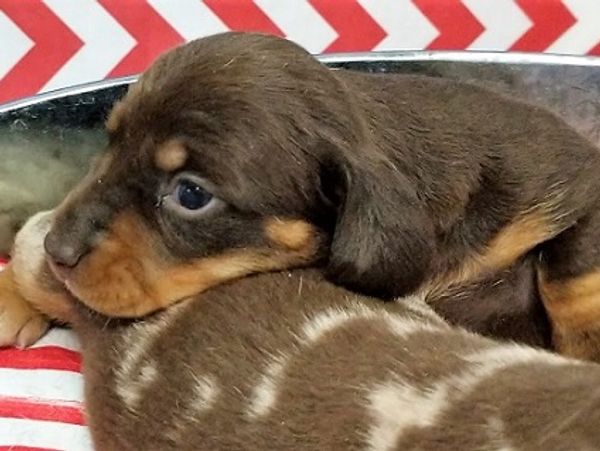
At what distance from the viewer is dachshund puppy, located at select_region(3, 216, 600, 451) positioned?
1122mm

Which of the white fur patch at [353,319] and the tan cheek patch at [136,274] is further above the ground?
the tan cheek patch at [136,274]

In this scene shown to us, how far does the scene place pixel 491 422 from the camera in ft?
3.64

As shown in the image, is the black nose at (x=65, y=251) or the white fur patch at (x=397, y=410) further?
the black nose at (x=65, y=251)

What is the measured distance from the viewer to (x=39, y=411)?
1.61 m

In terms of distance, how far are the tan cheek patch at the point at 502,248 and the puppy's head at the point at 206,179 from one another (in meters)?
0.23

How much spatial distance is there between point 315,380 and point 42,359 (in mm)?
571

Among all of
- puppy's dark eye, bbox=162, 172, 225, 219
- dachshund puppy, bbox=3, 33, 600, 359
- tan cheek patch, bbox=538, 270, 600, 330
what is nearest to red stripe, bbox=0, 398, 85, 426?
dachshund puppy, bbox=3, 33, 600, 359

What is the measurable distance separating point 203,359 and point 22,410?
15.5 inches

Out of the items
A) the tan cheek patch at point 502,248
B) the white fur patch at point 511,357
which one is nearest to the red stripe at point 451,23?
the tan cheek patch at point 502,248

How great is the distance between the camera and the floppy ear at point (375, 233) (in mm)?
1450

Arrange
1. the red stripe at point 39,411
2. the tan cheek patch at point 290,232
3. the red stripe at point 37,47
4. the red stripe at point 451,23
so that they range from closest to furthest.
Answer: the tan cheek patch at point 290,232, the red stripe at point 39,411, the red stripe at point 37,47, the red stripe at point 451,23

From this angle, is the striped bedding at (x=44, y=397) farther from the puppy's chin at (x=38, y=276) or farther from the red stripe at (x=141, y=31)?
the red stripe at (x=141, y=31)

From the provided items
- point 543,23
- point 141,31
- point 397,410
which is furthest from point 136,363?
point 543,23

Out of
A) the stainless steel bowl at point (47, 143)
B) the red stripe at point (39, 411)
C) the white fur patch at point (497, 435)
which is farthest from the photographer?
the stainless steel bowl at point (47, 143)
